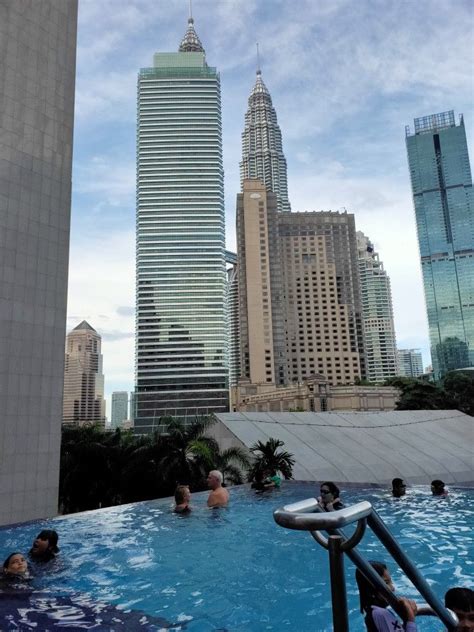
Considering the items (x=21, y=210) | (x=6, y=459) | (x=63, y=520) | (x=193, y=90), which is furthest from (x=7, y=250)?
(x=193, y=90)

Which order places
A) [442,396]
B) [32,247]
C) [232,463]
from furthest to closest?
1. [442,396]
2. [232,463]
3. [32,247]

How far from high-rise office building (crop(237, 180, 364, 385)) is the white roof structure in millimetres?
121833

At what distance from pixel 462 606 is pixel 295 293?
6671 inches

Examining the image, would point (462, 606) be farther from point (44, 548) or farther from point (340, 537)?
point (44, 548)

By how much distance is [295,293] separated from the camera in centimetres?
17162

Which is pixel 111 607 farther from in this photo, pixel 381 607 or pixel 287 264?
pixel 287 264

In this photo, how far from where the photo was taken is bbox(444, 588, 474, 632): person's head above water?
11.5ft

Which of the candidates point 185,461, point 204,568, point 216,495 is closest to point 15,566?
point 204,568

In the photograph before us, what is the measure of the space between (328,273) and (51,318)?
163 metres

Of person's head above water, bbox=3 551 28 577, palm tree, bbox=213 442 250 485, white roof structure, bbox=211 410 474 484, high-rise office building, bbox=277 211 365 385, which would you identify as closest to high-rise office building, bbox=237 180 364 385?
high-rise office building, bbox=277 211 365 385

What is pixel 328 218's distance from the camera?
17712 centimetres

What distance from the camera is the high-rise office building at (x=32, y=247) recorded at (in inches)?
585

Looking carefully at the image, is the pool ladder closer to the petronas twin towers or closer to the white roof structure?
the white roof structure

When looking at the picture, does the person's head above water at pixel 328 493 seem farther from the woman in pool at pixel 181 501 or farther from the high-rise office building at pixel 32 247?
the high-rise office building at pixel 32 247
